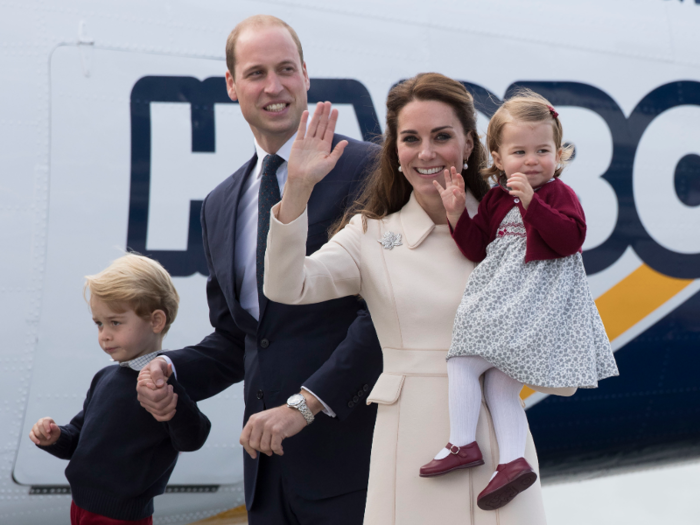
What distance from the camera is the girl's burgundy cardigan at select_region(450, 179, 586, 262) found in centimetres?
173

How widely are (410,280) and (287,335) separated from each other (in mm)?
587

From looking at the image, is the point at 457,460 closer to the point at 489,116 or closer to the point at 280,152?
the point at 280,152

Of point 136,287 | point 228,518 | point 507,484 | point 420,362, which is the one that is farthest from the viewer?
point 228,518

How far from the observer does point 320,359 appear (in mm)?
2291

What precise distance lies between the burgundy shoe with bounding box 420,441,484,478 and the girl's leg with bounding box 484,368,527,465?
0.07 meters

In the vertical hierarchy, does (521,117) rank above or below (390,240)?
above

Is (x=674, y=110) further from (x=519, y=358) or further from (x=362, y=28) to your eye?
(x=519, y=358)

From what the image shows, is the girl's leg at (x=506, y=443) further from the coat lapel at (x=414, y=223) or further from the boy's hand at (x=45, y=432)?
the boy's hand at (x=45, y=432)

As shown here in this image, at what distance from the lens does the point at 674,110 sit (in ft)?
13.5

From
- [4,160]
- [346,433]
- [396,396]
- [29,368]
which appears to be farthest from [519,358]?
[4,160]

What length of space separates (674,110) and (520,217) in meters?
2.82

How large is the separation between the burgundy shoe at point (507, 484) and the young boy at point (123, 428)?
4.11 ft

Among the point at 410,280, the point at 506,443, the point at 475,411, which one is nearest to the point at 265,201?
the point at 410,280

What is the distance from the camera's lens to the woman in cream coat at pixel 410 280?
180cm
